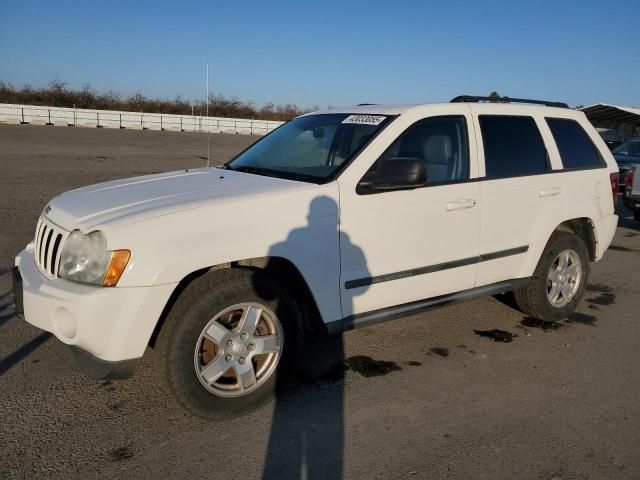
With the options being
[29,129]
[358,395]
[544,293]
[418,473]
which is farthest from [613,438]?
[29,129]

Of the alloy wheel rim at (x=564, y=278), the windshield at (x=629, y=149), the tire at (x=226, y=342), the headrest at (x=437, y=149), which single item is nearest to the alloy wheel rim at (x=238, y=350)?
the tire at (x=226, y=342)

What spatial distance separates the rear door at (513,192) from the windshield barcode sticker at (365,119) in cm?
87

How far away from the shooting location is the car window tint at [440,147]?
13.0 ft

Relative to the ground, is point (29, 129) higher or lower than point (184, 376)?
higher

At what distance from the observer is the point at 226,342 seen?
3.18 meters

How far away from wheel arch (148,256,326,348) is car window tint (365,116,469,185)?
3.89ft

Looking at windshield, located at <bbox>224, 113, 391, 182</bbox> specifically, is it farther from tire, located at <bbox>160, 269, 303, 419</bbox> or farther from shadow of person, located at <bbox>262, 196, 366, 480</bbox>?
tire, located at <bbox>160, 269, 303, 419</bbox>

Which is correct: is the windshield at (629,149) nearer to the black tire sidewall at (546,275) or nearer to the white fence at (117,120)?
the black tire sidewall at (546,275)

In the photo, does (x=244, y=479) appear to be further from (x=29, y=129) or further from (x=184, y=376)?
(x=29, y=129)

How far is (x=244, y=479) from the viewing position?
269cm

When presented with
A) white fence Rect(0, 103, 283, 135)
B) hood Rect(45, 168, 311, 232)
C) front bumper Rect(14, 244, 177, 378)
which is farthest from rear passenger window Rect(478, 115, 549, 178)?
white fence Rect(0, 103, 283, 135)

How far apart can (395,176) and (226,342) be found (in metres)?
1.48

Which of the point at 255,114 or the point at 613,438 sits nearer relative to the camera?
the point at 613,438

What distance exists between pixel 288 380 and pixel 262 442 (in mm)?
560
